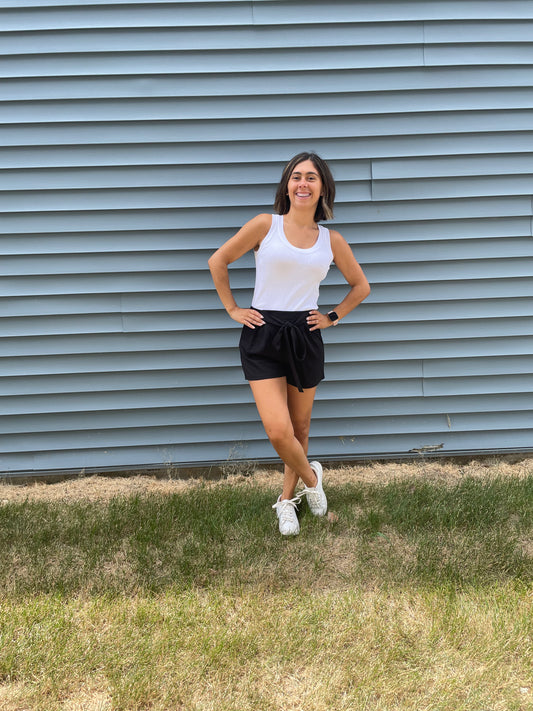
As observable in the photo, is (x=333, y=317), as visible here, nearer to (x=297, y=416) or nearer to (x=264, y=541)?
(x=297, y=416)

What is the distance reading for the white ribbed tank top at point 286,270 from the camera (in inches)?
110

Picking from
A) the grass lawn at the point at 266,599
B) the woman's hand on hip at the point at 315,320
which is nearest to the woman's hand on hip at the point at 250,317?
the woman's hand on hip at the point at 315,320

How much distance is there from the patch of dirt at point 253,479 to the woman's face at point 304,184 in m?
1.67

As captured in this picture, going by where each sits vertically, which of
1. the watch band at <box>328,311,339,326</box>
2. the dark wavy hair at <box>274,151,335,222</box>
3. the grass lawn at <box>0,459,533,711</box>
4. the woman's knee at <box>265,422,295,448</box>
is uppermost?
the dark wavy hair at <box>274,151,335,222</box>

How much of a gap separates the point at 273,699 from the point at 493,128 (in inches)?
121

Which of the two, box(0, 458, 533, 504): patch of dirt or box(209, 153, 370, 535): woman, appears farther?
box(0, 458, 533, 504): patch of dirt

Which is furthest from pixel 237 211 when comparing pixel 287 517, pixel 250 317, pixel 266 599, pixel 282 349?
pixel 266 599

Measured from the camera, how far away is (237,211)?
11.4ft

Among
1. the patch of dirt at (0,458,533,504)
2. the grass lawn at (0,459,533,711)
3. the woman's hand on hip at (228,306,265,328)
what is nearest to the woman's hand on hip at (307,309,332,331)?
the woman's hand on hip at (228,306,265,328)

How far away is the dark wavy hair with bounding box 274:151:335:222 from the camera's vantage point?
285 cm

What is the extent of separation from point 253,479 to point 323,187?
176 centimetres

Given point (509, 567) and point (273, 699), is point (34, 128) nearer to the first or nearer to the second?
point (273, 699)

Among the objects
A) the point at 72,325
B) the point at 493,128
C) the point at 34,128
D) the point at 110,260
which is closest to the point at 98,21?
the point at 34,128

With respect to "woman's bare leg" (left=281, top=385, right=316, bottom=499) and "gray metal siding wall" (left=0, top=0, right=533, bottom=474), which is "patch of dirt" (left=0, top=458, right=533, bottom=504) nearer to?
"gray metal siding wall" (left=0, top=0, right=533, bottom=474)
